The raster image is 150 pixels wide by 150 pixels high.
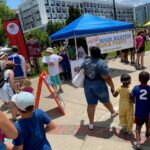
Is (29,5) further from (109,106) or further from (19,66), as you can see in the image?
(109,106)

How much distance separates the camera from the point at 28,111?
3328 millimetres

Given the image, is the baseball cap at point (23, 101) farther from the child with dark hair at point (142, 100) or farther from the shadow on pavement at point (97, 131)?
the shadow on pavement at point (97, 131)

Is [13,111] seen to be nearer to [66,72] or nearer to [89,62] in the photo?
[89,62]

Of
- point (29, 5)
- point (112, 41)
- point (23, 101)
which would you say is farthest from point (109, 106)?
point (29, 5)

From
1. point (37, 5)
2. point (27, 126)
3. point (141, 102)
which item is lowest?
point (141, 102)

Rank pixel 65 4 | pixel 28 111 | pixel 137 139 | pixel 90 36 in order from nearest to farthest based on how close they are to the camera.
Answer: pixel 28 111, pixel 137 139, pixel 90 36, pixel 65 4

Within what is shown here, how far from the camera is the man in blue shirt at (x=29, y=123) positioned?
10.7 ft

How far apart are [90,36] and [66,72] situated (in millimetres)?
1712

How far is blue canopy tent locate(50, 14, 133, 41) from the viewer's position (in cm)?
1109

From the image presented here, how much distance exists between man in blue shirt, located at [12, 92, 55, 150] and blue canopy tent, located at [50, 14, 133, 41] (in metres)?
7.82

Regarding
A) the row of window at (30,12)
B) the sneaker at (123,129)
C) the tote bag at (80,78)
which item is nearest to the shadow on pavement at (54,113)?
the tote bag at (80,78)

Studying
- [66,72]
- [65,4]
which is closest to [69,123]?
[66,72]

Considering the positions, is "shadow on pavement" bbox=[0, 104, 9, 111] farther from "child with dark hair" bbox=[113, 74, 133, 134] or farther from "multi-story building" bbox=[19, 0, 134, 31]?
"multi-story building" bbox=[19, 0, 134, 31]

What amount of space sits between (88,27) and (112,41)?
4.54 feet
